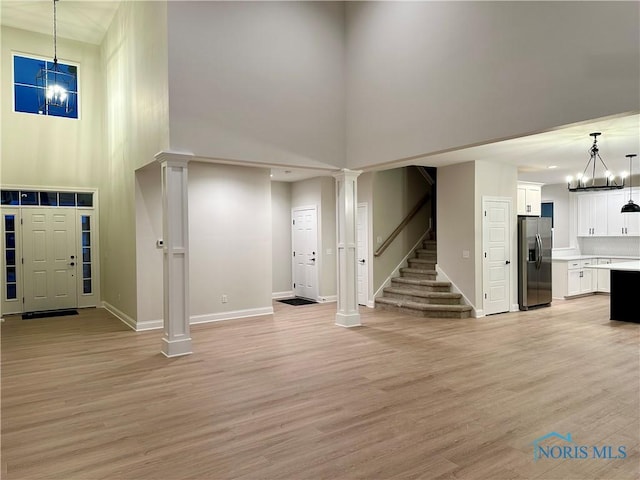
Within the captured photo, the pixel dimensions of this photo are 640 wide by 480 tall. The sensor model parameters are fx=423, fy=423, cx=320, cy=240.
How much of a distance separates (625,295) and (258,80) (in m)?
6.88

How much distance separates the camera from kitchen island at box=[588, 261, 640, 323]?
22.9ft

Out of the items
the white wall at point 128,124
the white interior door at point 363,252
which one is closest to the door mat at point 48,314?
the white wall at point 128,124

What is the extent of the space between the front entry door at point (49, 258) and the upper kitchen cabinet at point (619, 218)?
12243 millimetres

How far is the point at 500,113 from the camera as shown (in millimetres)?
4625

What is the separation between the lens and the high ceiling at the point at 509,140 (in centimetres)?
541

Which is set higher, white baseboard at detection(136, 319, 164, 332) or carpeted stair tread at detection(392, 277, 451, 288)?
carpeted stair tread at detection(392, 277, 451, 288)

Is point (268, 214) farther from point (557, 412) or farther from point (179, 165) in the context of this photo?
point (557, 412)

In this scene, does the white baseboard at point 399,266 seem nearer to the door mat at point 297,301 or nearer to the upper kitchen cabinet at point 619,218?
the door mat at point 297,301

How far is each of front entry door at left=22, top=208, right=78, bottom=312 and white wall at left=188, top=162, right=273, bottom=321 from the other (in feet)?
11.2

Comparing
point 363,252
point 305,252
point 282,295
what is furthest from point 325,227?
point 282,295

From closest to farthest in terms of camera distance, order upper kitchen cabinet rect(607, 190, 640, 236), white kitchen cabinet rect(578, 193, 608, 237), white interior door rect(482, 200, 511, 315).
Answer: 1. white interior door rect(482, 200, 511, 315)
2. upper kitchen cabinet rect(607, 190, 640, 236)
3. white kitchen cabinet rect(578, 193, 608, 237)

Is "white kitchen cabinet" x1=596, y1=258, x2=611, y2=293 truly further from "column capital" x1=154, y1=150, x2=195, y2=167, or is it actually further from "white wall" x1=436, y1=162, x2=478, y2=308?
"column capital" x1=154, y1=150, x2=195, y2=167
